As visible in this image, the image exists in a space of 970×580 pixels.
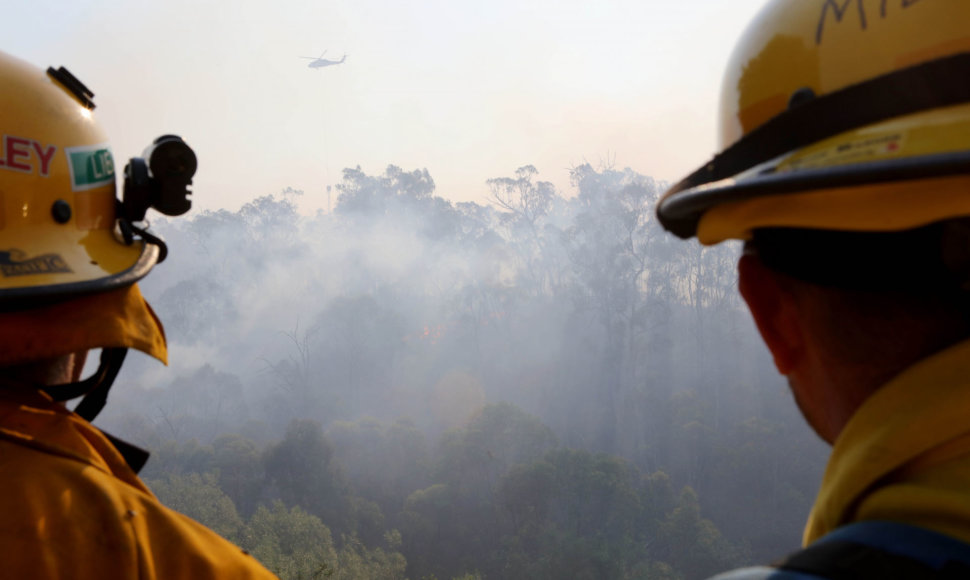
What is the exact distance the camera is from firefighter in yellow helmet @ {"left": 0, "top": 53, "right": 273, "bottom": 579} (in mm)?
1236

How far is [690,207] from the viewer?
3.57 feet

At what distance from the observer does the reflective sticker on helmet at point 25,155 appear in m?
1.67

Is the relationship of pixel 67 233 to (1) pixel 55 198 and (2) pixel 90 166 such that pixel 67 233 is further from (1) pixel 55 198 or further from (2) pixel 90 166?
(2) pixel 90 166

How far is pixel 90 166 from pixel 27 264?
39 cm

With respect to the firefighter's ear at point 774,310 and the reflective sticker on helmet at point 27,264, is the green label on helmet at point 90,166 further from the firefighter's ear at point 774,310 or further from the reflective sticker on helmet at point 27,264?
the firefighter's ear at point 774,310

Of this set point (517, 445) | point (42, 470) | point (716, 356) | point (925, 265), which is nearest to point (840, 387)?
point (925, 265)

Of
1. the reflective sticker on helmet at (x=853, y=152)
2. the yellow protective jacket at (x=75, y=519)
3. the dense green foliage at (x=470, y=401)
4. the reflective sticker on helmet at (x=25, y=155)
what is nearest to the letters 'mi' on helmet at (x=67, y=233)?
the reflective sticker on helmet at (x=25, y=155)

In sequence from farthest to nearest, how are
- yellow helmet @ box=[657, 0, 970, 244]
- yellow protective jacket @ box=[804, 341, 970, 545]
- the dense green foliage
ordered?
the dense green foliage
yellow helmet @ box=[657, 0, 970, 244]
yellow protective jacket @ box=[804, 341, 970, 545]

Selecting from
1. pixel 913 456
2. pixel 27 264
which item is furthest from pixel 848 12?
pixel 27 264

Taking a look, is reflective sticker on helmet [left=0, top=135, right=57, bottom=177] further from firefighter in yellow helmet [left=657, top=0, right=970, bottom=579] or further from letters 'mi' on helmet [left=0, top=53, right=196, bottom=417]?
firefighter in yellow helmet [left=657, top=0, right=970, bottom=579]

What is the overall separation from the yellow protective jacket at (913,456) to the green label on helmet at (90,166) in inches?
74.4

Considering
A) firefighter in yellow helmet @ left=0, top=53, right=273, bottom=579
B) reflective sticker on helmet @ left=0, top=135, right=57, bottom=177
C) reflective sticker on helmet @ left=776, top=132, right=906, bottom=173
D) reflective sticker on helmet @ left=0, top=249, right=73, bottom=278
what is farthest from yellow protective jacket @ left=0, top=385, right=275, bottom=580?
reflective sticker on helmet @ left=776, top=132, right=906, bottom=173

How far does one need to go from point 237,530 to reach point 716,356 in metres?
39.3

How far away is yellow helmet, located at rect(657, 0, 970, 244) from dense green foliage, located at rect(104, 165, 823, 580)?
93.0ft
